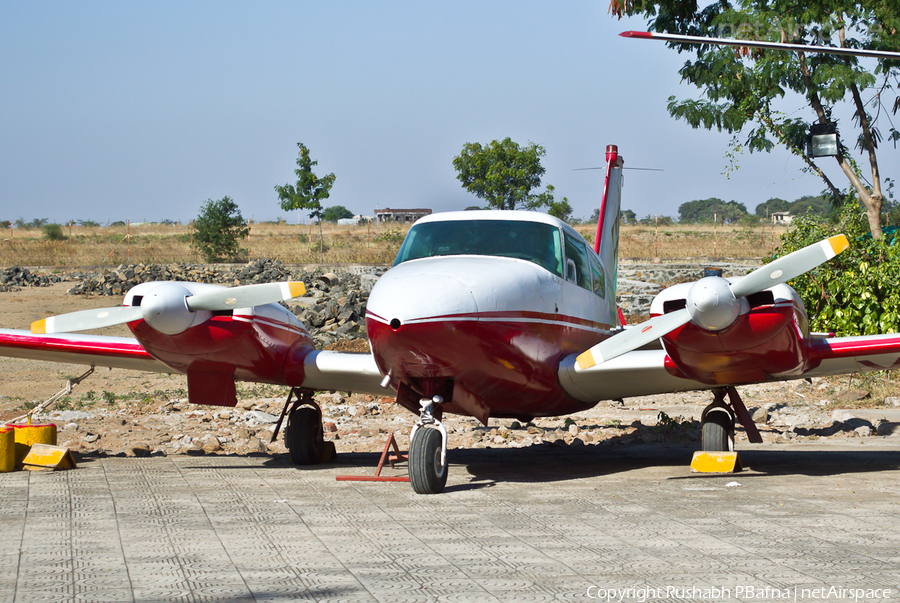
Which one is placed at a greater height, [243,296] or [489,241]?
[489,241]

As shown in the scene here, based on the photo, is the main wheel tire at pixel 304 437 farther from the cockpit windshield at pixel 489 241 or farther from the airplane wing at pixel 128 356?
the cockpit windshield at pixel 489 241

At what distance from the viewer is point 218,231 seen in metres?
42.5

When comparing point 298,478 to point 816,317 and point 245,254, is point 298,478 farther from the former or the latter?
point 245,254

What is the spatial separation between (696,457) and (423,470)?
127 inches

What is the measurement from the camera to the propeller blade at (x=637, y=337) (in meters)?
7.80

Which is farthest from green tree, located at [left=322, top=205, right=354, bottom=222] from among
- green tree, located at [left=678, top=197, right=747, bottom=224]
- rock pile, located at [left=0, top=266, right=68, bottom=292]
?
rock pile, located at [left=0, top=266, right=68, bottom=292]

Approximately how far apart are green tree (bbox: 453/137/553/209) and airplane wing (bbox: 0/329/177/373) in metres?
33.4

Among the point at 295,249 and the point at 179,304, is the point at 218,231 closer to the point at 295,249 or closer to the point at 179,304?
the point at 295,249

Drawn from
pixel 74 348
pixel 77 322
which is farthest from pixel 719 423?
pixel 74 348

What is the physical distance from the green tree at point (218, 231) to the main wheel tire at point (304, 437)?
34136 mm

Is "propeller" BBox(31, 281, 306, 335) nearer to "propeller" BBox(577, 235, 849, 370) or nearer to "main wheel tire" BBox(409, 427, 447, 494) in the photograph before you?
"main wheel tire" BBox(409, 427, 447, 494)

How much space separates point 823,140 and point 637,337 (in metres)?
14.0

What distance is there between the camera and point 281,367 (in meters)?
9.45

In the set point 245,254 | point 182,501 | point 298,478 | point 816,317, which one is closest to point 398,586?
point 182,501
